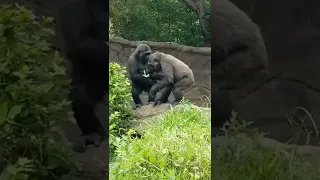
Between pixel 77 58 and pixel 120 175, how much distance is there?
2.24 metres

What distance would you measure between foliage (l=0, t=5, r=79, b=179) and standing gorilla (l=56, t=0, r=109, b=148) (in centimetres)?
4

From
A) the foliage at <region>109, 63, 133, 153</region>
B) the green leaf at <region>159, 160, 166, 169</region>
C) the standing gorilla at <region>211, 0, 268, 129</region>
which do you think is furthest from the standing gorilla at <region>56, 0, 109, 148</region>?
the foliage at <region>109, 63, 133, 153</region>

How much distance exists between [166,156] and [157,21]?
210 inches

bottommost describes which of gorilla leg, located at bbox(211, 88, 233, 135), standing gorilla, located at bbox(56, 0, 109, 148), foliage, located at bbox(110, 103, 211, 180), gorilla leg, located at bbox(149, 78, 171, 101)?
foliage, located at bbox(110, 103, 211, 180)

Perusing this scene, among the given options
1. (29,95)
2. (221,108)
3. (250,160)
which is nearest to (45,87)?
(29,95)

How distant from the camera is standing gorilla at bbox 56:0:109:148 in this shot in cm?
166

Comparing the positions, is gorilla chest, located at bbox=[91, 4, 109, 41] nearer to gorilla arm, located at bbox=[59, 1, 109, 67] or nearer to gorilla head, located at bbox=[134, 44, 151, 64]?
gorilla arm, located at bbox=[59, 1, 109, 67]

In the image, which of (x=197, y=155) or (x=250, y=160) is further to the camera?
(x=197, y=155)

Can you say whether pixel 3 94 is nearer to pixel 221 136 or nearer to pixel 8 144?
Answer: pixel 8 144

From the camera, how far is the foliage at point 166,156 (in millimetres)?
3645

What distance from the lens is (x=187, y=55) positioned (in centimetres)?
845

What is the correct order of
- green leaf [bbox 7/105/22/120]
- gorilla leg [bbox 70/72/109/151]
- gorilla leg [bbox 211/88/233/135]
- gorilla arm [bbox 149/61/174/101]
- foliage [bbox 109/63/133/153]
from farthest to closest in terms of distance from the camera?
gorilla arm [bbox 149/61/174/101], foliage [bbox 109/63/133/153], gorilla leg [bbox 211/88/233/135], gorilla leg [bbox 70/72/109/151], green leaf [bbox 7/105/22/120]

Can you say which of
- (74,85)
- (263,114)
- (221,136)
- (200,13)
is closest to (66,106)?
(74,85)

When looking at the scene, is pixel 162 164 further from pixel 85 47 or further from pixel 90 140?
pixel 85 47
